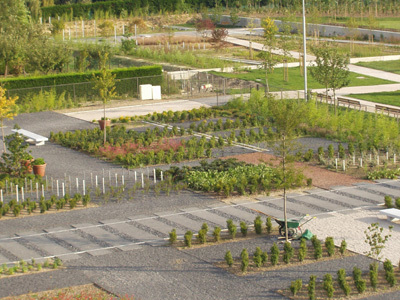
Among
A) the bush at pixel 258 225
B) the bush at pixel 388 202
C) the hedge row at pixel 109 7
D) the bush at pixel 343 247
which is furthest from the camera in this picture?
the hedge row at pixel 109 7

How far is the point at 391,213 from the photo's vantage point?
22938mm

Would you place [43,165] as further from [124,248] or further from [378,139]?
[378,139]

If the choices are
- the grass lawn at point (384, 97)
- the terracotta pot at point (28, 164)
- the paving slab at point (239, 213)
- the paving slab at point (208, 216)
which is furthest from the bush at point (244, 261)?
the grass lawn at point (384, 97)

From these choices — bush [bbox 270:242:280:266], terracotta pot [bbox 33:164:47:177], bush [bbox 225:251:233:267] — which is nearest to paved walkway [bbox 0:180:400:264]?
bush [bbox 270:242:280:266]

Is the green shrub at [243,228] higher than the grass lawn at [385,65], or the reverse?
the grass lawn at [385,65]

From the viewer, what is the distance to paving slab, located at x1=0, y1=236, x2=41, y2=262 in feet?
67.6

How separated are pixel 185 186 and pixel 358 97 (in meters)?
19.3

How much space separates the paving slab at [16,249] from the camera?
20.6 meters

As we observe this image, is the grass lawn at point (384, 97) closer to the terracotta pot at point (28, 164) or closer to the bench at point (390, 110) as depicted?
the bench at point (390, 110)

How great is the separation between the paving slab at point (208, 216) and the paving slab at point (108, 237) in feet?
9.72

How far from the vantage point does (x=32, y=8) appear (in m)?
71.4

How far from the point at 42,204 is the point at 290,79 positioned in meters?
28.7

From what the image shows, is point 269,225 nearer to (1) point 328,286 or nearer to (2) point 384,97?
(1) point 328,286

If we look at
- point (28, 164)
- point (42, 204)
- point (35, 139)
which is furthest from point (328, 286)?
point (35, 139)
